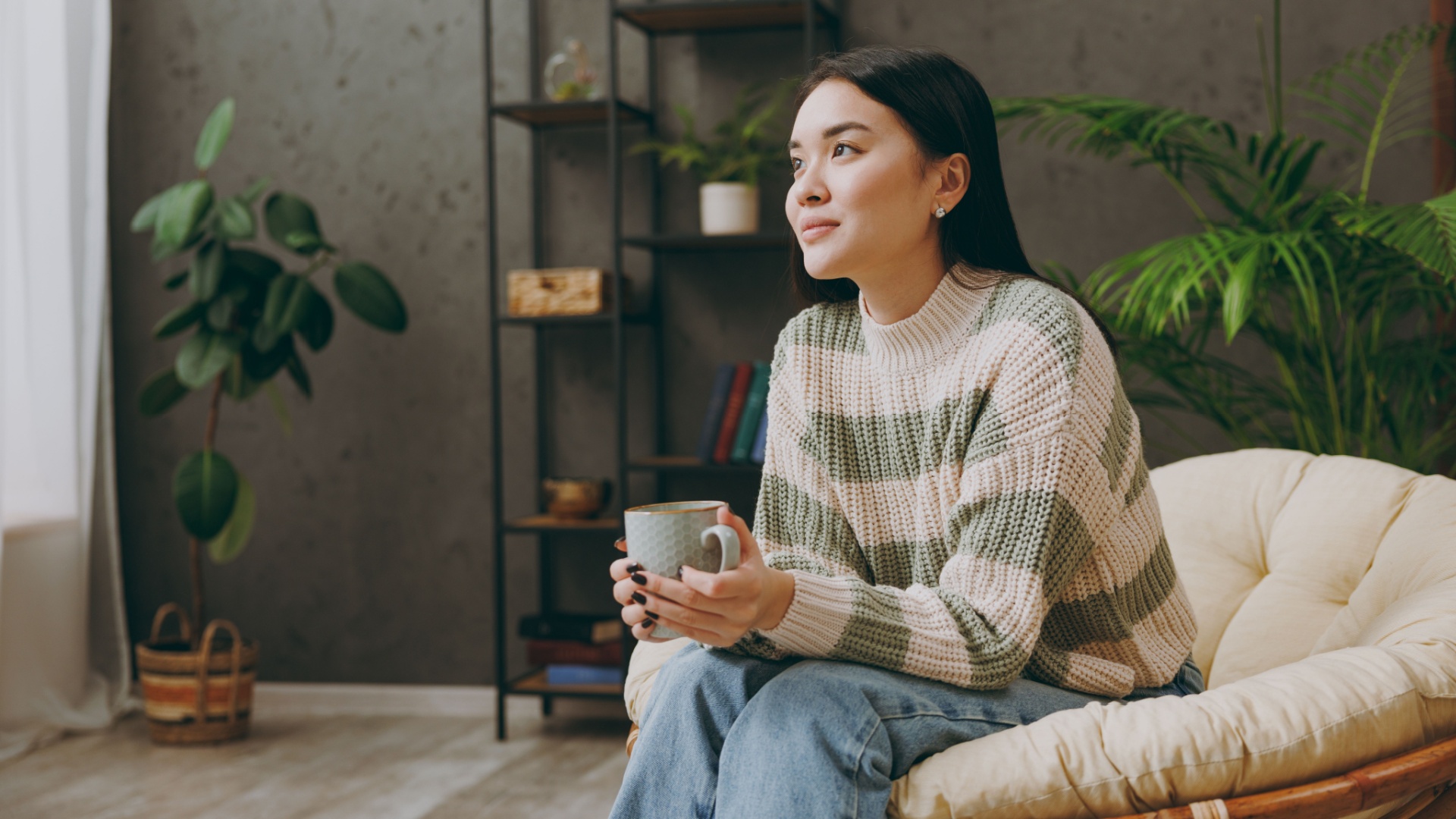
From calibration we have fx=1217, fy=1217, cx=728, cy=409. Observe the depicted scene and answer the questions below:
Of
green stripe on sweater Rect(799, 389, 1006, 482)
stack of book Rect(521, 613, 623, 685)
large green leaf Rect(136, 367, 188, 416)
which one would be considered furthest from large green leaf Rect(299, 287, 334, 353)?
green stripe on sweater Rect(799, 389, 1006, 482)

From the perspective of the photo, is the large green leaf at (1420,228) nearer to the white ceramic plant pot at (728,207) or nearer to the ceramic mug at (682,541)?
the ceramic mug at (682,541)

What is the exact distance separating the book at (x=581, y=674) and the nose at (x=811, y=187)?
1860 millimetres

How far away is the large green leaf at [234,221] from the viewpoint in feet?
9.11

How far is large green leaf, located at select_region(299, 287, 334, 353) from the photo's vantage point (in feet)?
9.25

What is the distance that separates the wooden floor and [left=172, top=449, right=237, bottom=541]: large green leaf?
53 cm

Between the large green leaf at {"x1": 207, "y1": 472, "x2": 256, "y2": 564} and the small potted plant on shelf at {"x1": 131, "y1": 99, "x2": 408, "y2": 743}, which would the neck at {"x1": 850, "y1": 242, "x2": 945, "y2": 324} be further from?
the large green leaf at {"x1": 207, "y1": 472, "x2": 256, "y2": 564}

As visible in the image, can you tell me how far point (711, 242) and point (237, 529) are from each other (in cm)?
133

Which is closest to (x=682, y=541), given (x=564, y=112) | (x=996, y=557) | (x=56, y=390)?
(x=996, y=557)

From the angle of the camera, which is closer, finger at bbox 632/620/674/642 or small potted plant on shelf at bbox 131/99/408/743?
finger at bbox 632/620/674/642

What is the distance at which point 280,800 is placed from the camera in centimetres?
245

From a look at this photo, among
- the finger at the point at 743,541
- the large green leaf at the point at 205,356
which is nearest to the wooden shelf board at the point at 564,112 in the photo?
the large green leaf at the point at 205,356

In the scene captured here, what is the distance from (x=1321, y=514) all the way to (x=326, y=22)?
2697mm

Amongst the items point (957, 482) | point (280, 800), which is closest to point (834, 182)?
point (957, 482)

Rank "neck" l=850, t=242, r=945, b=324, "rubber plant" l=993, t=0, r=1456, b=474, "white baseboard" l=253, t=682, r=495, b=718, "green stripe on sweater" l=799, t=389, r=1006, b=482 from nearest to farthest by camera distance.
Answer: "green stripe on sweater" l=799, t=389, r=1006, b=482 → "neck" l=850, t=242, r=945, b=324 → "rubber plant" l=993, t=0, r=1456, b=474 → "white baseboard" l=253, t=682, r=495, b=718
